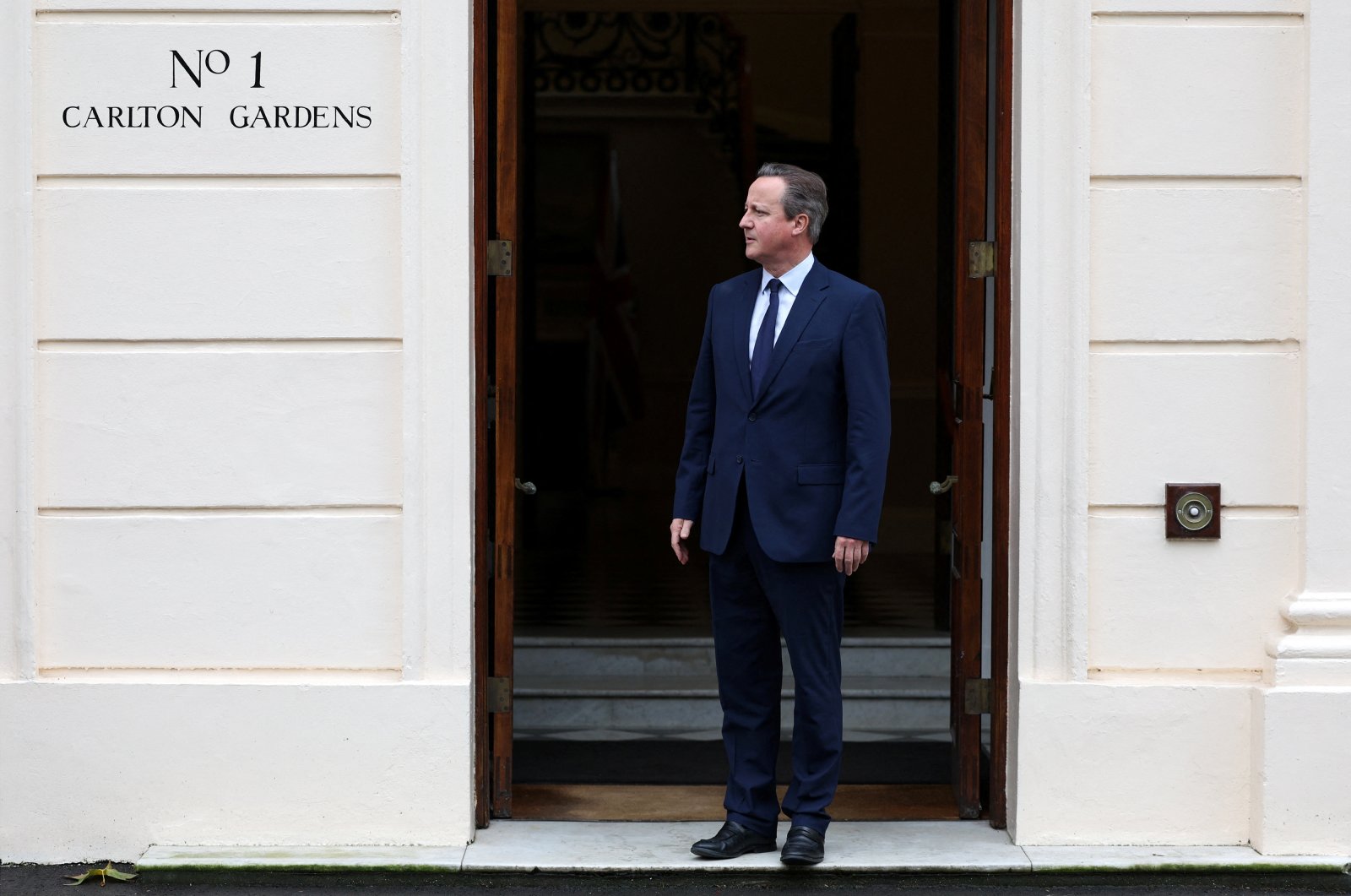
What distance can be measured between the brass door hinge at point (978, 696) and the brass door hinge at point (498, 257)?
1.93 meters

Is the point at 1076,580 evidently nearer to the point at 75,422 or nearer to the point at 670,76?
the point at 75,422

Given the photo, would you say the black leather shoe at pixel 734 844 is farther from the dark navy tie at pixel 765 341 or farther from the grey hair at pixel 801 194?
the grey hair at pixel 801 194

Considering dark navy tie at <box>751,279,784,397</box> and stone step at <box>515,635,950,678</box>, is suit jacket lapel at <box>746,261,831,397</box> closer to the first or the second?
dark navy tie at <box>751,279,784,397</box>

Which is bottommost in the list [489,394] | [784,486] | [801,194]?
[784,486]

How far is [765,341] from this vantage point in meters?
4.64

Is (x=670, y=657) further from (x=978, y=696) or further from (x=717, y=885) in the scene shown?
(x=717, y=885)

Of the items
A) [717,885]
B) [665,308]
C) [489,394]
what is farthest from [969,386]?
[665,308]

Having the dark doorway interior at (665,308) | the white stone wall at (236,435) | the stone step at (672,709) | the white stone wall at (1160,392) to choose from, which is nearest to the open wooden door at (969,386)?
the white stone wall at (1160,392)

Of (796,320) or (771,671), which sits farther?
(771,671)

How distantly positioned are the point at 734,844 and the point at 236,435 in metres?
1.89

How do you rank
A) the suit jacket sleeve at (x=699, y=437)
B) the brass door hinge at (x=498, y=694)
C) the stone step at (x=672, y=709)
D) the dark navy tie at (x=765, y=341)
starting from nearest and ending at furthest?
the dark navy tie at (x=765, y=341)
the suit jacket sleeve at (x=699, y=437)
the brass door hinge at (x=498, y=694)
the stone step at (x=672, y=709)

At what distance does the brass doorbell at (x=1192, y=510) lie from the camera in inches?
189

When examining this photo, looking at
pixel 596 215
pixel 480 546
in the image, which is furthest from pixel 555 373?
pixel 480 546

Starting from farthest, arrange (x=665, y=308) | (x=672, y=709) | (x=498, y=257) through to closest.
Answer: (x=665, y=308) → (x=672, y=709) → (x=498, y=257)
